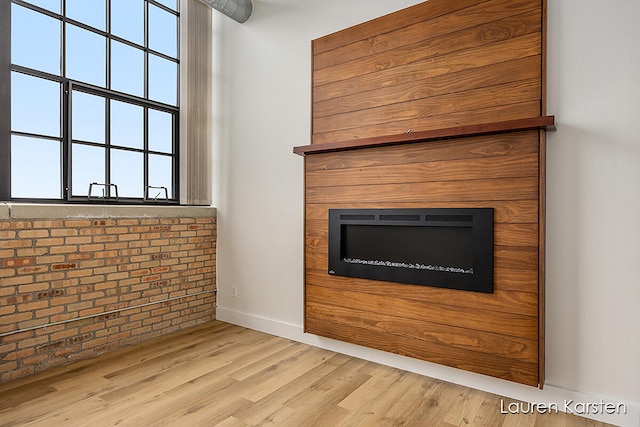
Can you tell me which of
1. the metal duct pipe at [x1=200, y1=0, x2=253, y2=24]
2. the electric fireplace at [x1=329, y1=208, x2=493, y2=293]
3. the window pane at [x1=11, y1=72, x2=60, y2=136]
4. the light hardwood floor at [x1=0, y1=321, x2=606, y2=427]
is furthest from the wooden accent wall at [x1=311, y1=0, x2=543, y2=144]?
the window pane at [x1=11, y1=72, x2=60, y2=136]

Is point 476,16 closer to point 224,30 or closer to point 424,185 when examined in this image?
point 424,185

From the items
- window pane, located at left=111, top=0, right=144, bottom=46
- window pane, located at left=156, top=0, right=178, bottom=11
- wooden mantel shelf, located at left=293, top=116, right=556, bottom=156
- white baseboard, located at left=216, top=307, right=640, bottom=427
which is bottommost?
white baseboard, located at left=216, top=307, right=640, bottom=427

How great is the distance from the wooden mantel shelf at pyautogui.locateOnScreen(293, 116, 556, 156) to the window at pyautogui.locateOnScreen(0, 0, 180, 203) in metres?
1.53

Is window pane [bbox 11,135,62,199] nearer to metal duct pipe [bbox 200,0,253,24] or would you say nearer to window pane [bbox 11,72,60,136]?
window pane [bbox 11,72,60,136]

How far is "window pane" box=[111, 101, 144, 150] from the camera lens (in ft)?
10.7

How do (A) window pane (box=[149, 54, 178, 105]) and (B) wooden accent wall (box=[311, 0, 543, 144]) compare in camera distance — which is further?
(A) window pane (box=[149, 54, 178, 105])

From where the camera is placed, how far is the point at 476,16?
2.33 m

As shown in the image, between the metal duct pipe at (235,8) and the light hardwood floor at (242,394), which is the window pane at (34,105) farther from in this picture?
the light hardwood floor at (242,394)

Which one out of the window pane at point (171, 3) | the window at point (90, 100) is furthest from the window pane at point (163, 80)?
the window pane at point (171, 3)

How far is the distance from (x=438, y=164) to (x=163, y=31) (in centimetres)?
297

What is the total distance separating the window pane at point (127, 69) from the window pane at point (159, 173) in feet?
1.97

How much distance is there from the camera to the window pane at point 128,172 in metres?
3.26

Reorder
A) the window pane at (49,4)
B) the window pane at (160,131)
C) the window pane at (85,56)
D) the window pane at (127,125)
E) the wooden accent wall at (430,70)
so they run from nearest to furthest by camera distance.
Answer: the wooden accent wall at (430,70)
the window pane at (49,4)
the window pane at (85,56)
the window pane at (127,125)
the window pane at (160,131)

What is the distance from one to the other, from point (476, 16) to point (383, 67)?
2.15ft
